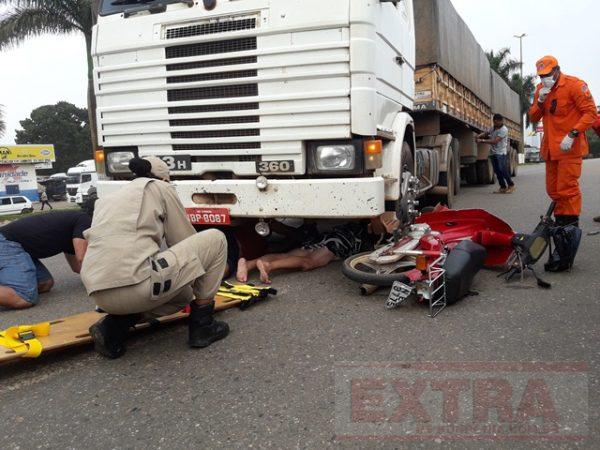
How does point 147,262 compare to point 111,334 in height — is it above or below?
above

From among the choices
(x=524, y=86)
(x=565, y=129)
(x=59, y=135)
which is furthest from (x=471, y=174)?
(x=59, y=135)

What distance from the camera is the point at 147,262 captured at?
2.62 meters

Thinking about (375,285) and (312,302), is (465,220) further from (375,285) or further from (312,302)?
(312,302)

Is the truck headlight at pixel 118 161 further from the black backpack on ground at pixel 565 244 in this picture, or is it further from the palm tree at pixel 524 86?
the palm tree at pixel 524 86

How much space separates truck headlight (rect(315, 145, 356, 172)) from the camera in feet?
12.4

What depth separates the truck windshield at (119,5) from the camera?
4199 mm

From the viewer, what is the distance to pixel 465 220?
4.26 meters

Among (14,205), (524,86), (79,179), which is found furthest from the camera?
(524,86)

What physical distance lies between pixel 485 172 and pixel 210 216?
11.1m

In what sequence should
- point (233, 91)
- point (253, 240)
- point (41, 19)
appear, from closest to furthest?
point (233, 91) → point (253, 240) → point (41, 19)

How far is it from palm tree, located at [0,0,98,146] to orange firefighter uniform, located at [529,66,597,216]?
1461cm

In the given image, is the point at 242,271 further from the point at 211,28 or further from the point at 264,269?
the point at 211,28

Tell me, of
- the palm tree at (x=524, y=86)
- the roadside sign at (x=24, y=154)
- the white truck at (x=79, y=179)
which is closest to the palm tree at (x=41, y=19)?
the white truck at (x=79, y=179)

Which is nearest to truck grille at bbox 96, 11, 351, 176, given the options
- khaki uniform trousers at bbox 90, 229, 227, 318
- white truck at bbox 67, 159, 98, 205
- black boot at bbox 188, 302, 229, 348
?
khaki uniform trousers at bbox 90, 229, 227, 318
